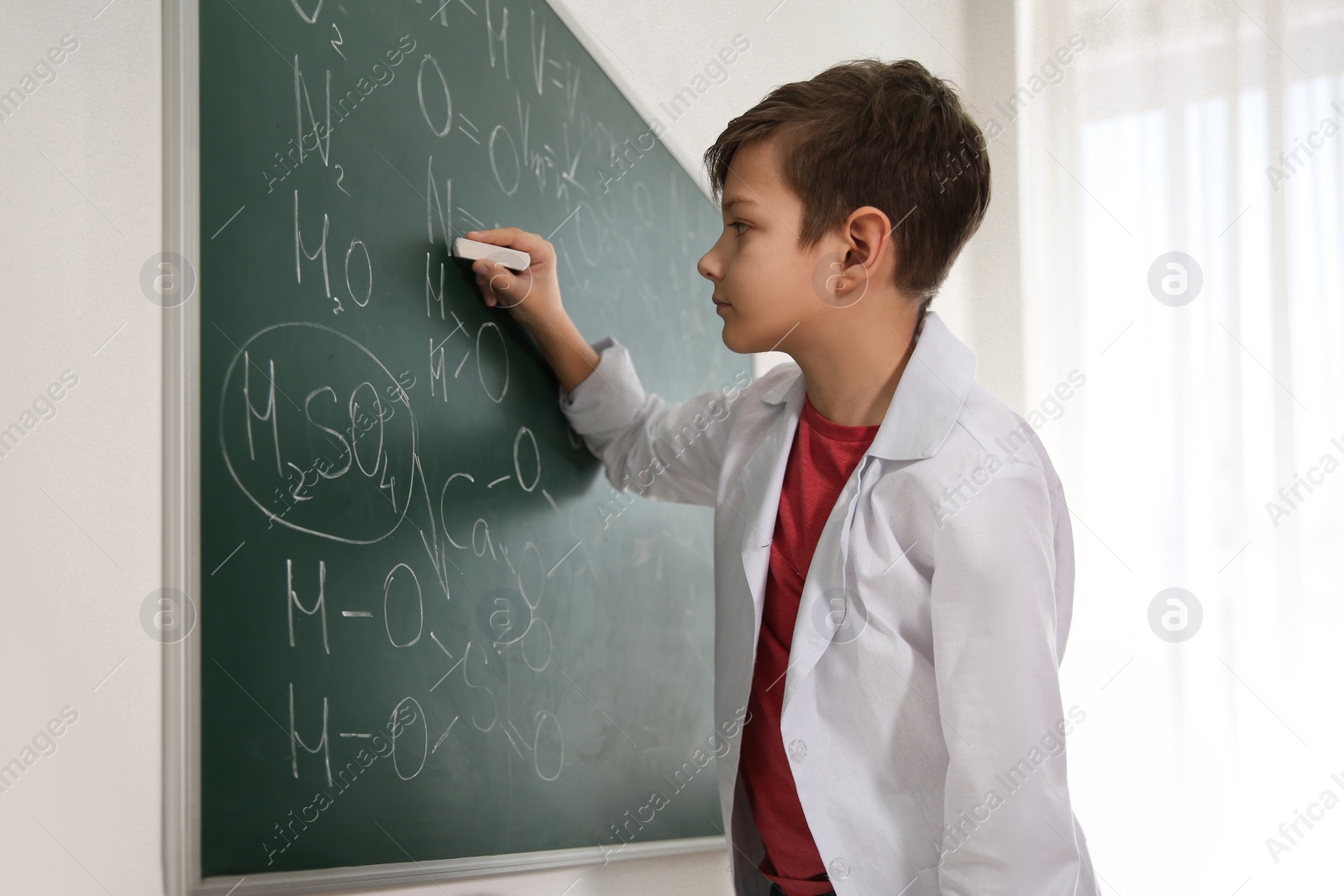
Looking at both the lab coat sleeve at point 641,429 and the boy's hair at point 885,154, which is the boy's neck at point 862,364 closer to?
the boy's hair at point 885,154

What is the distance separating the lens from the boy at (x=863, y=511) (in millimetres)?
945

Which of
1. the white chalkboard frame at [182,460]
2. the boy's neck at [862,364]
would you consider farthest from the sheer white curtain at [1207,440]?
the white chalkboard frame at [182,460]

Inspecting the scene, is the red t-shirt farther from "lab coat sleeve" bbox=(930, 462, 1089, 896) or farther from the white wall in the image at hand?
the white wall

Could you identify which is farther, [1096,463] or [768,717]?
[1096,463]

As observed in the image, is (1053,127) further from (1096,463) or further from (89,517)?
(89,517)

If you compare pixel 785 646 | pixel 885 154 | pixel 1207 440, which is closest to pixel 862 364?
pixel 885 154

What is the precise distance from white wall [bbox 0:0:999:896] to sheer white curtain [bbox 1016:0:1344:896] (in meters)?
2.75

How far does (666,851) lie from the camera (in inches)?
57.3

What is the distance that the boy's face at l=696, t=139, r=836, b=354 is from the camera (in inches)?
43.2

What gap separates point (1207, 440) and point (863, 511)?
2.20 m

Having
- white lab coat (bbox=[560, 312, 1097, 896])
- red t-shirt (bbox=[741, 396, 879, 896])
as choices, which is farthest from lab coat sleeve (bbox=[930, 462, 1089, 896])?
red t-shirt (bbox=[741, 396, 879, 896])

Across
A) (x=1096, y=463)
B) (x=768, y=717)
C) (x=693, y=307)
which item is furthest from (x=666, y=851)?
(x=1096, y=463)

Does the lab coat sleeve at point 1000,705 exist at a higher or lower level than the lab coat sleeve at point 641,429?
lower

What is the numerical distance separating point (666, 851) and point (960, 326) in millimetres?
2103
